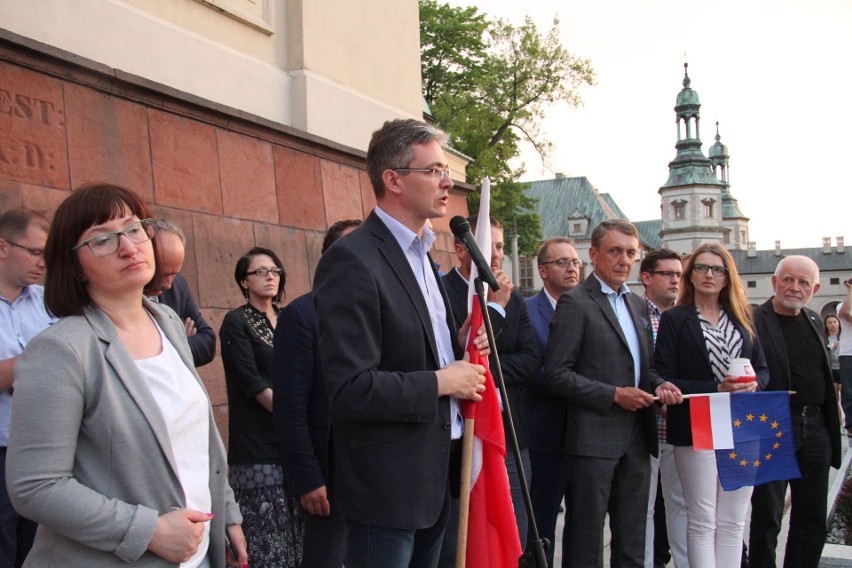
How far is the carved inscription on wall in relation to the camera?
467cm

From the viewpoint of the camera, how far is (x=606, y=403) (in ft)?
14.2

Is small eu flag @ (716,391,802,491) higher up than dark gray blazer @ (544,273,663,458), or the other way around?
dark gray blazer @ (544,273,663,458)

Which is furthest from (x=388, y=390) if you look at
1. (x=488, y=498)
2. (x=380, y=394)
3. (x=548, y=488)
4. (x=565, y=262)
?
(x=565, y=262)

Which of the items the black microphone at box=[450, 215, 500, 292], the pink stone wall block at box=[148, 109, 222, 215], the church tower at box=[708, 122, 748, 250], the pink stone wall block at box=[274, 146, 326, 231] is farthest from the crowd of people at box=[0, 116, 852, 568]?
the church tower at box=[708, 122, 748, 250]

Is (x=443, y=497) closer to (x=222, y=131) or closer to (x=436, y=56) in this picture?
(x=222, y=131)

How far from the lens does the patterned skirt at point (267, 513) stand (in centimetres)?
417

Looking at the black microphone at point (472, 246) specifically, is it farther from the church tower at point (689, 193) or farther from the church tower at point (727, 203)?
the church tower at point (727, 203)

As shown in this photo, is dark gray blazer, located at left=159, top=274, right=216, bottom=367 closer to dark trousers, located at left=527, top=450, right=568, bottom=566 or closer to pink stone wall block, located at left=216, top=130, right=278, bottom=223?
pink stone wall block, located at left=216, top=130, right=278, bottom=223

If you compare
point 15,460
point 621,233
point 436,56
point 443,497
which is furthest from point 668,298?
point 436,56

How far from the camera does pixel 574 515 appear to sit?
175 inches

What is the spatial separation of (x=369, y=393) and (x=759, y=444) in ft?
10.6

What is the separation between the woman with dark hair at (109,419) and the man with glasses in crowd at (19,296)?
1.39 m

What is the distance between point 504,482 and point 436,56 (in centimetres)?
3213

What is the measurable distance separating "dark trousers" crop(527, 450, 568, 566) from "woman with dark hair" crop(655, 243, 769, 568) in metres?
0.75
